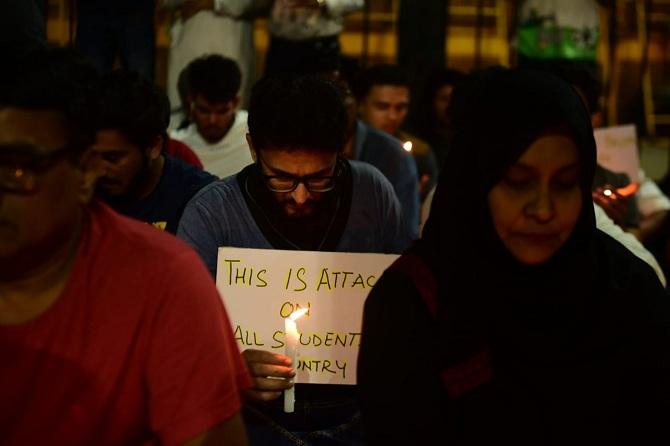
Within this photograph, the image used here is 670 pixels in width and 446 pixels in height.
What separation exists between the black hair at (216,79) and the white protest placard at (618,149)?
208 centimetres

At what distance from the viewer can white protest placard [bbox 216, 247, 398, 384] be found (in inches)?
152

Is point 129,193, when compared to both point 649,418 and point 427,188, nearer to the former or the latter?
point 649,418

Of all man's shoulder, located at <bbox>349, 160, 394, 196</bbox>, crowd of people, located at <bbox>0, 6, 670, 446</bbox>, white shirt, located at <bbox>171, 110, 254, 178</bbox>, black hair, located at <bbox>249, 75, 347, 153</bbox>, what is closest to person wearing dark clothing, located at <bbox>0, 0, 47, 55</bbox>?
crowd of people, located at <bbox>0, 6, 670, 446</bbox>

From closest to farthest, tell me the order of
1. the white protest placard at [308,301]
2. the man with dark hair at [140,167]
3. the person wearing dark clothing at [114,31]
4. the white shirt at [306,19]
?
the white protest placard at [308,301] < the man with dark hair at [140,167] < the person wearing dark clothing at [114,31] < the white shirt at [306,19]

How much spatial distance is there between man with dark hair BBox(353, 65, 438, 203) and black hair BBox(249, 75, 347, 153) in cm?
416

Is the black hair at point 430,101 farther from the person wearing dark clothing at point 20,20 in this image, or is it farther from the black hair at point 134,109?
the person wearing dark clothing at point 20,20

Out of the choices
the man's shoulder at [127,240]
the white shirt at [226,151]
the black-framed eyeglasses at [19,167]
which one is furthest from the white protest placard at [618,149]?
the black-framed eyeglasses at [19,167]

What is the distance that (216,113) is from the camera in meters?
7.19

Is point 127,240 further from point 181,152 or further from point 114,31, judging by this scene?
point 114,31

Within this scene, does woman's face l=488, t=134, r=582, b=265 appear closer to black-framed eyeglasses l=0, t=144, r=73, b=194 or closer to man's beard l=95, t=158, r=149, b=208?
black-framed eyeglasses l=0, t=144, r=73, b=194

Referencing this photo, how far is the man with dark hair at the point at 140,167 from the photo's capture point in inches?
188

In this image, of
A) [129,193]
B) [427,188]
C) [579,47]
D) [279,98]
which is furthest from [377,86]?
[279,98]

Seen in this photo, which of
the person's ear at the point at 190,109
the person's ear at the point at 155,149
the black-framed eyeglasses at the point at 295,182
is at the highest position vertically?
the person's ear at the point at 190,109

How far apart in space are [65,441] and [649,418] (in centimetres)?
140
